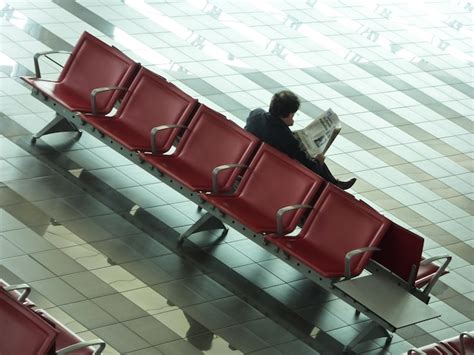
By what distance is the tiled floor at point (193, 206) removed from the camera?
24.6ft

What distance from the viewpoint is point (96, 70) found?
9.09m

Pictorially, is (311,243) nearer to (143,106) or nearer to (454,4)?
(143,106)

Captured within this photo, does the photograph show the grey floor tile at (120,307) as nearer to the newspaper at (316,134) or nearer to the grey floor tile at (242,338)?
the grey floor tile at (242,338)

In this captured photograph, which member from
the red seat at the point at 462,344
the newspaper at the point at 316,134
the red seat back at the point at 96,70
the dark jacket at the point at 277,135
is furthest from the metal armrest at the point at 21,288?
the newspaper at the point at 316,134

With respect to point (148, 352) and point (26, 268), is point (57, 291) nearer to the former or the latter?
point (26, 268)

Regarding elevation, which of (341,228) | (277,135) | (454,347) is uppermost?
(277,135)

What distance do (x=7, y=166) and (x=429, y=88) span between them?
21.8ft

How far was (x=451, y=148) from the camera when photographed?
39.1 feet

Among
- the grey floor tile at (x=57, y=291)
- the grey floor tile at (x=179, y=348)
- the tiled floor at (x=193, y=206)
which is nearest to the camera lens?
the grey floor tile at (x=179, y=348)

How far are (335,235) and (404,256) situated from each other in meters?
0.54

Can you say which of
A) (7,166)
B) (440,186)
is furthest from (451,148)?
(7,166)

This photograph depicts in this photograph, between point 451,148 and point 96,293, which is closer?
point 96,293

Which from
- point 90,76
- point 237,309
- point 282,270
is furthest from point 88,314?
point 90,76

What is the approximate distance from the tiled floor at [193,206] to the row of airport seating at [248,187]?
0.40 m
